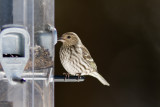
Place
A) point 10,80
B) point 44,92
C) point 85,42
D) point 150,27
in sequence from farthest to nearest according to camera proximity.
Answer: point 150,27 → point 85,42 → point 44,92 → point 10,80

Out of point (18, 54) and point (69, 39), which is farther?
point (69, 39)

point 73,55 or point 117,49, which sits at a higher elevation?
point 117,49

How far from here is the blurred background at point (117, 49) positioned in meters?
8.70

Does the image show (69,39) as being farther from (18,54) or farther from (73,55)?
(18,54)

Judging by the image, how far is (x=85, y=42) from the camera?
28.5ft

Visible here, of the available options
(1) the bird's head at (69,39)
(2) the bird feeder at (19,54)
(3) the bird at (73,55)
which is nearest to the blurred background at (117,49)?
(3) the bird at (73,55)

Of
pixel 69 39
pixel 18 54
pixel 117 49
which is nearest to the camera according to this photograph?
pixel 18 54

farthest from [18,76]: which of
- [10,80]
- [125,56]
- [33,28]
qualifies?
[125,56]

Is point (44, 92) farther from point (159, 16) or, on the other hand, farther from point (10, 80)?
point (159, 16)

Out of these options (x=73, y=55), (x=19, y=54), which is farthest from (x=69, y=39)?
(x=19, y=54)

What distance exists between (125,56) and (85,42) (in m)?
0.90

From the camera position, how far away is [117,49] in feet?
29.6

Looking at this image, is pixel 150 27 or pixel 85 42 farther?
pixel 150 27

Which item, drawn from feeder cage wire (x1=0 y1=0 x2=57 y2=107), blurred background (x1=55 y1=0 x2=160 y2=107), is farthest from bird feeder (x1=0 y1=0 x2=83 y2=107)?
blurred background (x1=55 y1=0 x2=160 y2=107)
